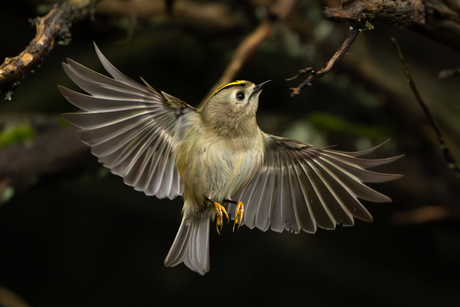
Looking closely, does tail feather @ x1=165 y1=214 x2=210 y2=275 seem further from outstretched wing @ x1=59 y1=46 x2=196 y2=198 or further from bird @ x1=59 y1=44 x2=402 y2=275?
outstretched wing @ x1=59 y1=46 x2=196 y2=198

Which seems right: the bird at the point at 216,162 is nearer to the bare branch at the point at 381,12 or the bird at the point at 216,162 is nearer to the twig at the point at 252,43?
the bare branch at the point at 381,12

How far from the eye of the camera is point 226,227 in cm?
220

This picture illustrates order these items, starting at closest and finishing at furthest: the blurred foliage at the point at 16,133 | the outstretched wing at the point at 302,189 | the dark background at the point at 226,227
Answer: the outstretched wing at the point at 302,189
the blurred foliage at the point at 16,133
the dark background at the point at 226,227

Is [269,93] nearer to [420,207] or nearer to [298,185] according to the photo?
[420,207]

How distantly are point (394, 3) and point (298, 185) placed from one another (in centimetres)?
54

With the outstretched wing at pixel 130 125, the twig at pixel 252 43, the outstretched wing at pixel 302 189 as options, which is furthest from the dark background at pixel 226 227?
the outstretched wing at pixel 130 125

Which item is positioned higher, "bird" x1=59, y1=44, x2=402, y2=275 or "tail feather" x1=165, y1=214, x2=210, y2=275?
"bird" x1=59, y1=44, x2=402, y2=275

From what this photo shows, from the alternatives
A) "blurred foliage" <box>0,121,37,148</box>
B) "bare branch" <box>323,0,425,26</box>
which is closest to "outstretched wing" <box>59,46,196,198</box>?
"bare branch" <box>323,0,425,26</box>

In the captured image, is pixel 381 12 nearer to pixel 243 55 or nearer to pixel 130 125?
pixel 130 125

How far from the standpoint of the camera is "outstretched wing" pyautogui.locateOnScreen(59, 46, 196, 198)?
0.87 m

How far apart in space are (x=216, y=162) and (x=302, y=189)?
30 centimetres

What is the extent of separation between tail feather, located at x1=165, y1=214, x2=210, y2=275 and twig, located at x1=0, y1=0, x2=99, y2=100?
1.78ft

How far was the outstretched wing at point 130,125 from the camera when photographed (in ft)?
2.87

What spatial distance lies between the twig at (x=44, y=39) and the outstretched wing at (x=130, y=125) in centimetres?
14
